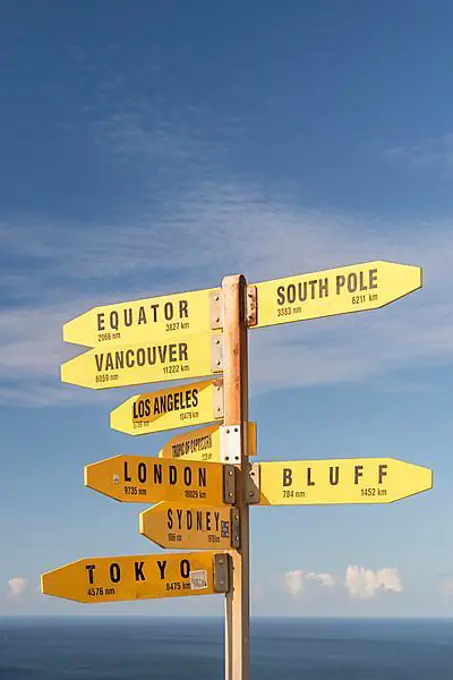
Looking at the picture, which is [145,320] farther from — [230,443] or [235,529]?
[235,529]

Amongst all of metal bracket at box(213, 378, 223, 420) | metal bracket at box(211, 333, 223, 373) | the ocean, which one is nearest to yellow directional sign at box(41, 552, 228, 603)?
metal bracket at box(213, 378, 223, 420)

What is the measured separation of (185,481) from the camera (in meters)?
5.41

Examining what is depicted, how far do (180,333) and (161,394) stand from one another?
1.22ft

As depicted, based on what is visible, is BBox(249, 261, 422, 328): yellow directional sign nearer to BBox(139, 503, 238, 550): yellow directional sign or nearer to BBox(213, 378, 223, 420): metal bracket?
BBox(213, 378, 223, 420): metal bracket

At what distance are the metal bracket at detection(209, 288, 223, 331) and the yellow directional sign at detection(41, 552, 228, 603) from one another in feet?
4.03

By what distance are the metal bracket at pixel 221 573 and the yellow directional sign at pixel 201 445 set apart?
0.50 metres

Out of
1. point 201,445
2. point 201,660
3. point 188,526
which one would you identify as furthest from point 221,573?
point 201,660

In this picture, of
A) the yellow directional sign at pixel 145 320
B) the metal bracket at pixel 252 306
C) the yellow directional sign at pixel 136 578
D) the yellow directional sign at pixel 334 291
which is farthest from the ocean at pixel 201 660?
the yellow directional sign at pixel 334 291

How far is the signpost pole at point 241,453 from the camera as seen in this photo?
219 inches

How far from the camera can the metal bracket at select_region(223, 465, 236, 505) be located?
5.58 m

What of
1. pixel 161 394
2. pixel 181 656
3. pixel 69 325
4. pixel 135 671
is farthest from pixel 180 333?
pixel 181 656

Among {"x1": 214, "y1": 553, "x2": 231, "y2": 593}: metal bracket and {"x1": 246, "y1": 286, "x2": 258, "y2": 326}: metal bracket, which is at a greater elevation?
{"x1": 246, "y1": 286, "x2": 258, "y2": 326}: metal bracket

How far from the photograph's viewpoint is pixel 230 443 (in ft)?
18.7

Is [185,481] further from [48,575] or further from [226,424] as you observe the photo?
[48,575]
